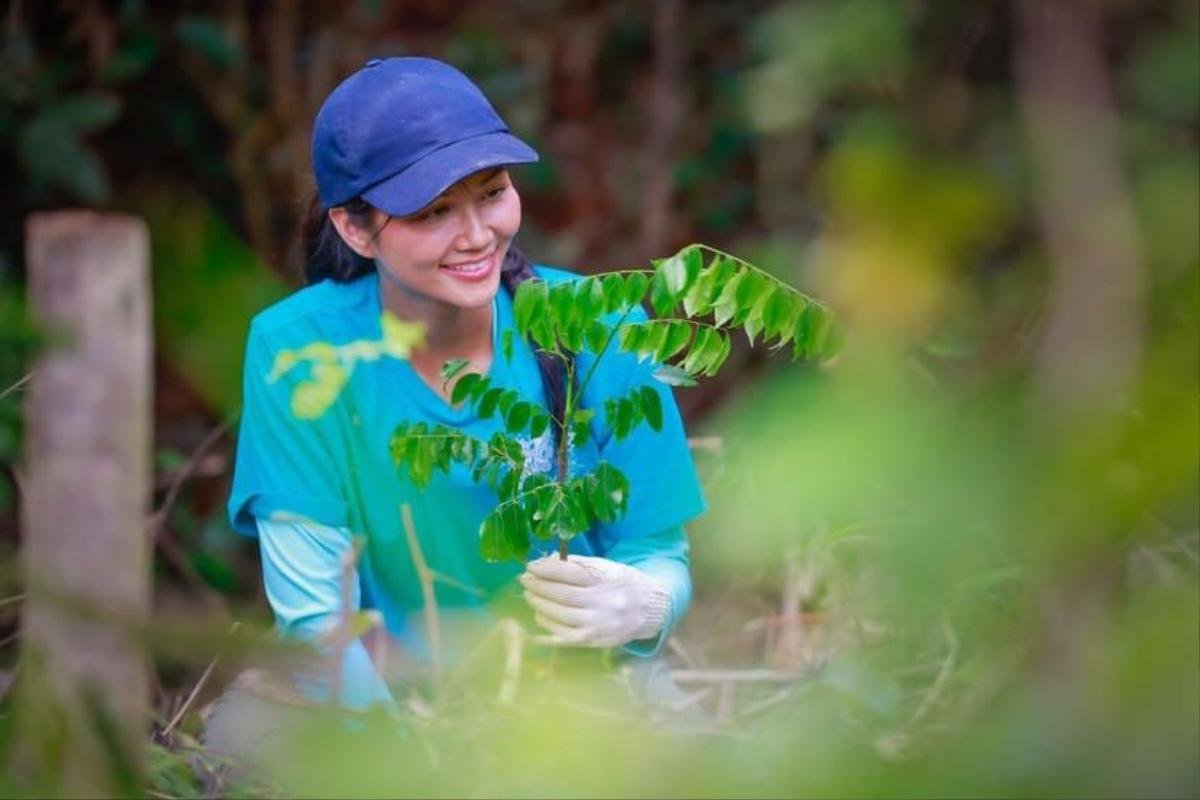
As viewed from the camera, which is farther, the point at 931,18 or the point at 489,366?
the point at 489,366

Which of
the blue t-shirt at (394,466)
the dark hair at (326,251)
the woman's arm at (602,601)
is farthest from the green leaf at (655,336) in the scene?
the dark hair at (326,251)

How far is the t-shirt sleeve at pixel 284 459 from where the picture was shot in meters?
2.08

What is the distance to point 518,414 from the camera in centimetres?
175

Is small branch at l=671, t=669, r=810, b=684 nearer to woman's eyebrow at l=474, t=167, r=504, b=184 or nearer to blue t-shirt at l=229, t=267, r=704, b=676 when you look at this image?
blue t-shirt at l=229, t=267, r=704, b=676

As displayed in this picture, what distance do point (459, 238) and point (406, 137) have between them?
4.9 inches

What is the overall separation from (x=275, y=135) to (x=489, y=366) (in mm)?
2824

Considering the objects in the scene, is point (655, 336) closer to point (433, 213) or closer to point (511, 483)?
point (511, 483)

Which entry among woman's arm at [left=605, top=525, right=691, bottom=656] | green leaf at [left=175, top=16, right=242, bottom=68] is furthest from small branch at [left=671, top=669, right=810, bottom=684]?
green leaf at [left=175, top=16, right=242, bottom=68]

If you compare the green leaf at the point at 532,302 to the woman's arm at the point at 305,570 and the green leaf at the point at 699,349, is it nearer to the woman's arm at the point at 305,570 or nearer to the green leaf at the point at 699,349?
the green leaf at the point at 699,349

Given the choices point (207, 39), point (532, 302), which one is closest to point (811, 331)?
point (532, 302)

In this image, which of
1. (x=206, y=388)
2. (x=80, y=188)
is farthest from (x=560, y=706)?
(x=80, y=188)

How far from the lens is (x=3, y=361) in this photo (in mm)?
1251

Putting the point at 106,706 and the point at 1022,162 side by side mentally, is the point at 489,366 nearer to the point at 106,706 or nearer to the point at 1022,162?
the point at 106,706

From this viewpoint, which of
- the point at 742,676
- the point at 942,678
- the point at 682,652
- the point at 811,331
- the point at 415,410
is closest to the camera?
the point at 942,678
